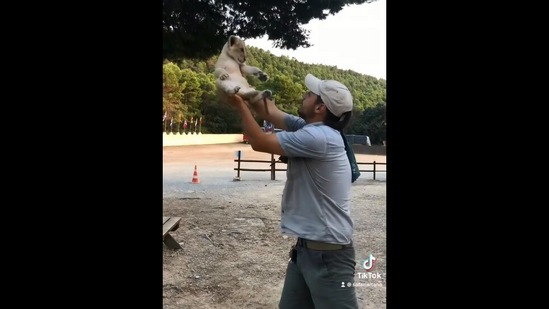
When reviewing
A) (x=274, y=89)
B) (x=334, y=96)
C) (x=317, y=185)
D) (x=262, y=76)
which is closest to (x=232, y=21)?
(x=274, y=89)

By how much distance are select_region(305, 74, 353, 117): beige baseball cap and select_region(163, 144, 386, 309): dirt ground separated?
56 cm

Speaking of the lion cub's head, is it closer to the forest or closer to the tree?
the forest

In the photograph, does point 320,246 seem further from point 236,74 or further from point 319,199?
point 236,74

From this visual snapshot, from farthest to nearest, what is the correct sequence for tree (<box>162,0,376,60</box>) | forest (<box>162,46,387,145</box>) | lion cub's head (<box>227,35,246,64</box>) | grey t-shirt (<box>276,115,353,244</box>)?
tree (<box>162,0,376,60</box>), forest (<box>162,46,387,145</box>), lion cub's head (<box>227,35,246,64</box>), grey t-shirt (<box>276,115,353,244</box>)

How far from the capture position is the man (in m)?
1.20

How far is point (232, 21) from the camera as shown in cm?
212

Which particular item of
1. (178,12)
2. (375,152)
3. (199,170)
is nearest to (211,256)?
(199,170)

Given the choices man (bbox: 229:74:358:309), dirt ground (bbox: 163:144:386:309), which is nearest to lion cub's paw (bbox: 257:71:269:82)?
man (bbox: 229:74:358:309)

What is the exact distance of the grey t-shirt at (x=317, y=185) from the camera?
3.92 feet

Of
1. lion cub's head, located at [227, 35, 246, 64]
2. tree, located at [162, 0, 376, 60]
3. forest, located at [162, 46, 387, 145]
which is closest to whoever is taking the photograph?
lion cub's head, located at [227, 35, 246, 64]

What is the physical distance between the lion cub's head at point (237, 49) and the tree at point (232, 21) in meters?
0.61

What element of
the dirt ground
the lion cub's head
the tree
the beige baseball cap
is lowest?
the dirt ground

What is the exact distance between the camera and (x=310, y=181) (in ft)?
4.01

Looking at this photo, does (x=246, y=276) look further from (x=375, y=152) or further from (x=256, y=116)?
(x=256, y=116)
